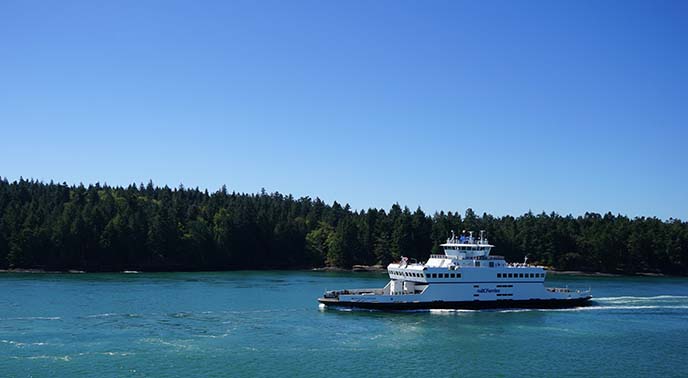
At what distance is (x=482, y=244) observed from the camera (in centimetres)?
7619

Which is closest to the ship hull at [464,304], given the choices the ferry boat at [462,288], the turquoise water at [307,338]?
the ferry boat at [462,288]

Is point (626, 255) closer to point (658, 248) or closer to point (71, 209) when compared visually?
point (658, 248)

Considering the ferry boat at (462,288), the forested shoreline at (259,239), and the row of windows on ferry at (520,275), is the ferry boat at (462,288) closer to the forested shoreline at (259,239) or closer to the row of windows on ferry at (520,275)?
the row of windows on ferry at (520,275)

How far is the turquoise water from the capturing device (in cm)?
4538

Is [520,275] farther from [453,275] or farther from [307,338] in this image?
[307,338]

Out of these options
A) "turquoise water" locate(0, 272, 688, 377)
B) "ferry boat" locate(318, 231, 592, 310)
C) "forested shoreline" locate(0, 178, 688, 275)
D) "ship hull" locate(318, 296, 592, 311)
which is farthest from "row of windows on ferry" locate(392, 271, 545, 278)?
"forested shoreline" locate(0, 178, 688, 275)

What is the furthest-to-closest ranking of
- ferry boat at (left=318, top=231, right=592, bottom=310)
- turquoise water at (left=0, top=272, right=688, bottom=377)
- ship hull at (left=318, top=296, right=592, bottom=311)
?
ferry boat at (left=318, top=231, right=592, bottom=310) → ship hull at (left=318, top=296, right=592, bottom=311) → turquoise water at (left=0, top=272, right=688, bottom=377)

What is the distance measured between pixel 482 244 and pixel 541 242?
77568 mm

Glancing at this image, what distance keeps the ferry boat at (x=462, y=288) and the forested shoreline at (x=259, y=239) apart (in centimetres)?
6809

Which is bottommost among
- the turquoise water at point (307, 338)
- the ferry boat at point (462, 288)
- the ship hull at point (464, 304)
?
the turquoise water at point (307, 338)

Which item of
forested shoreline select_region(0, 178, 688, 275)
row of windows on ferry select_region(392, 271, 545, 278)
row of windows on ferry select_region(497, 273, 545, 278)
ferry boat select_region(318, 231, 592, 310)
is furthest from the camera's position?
forested shoreline select_region(0, 178, 688, 275)

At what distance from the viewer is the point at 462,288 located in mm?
73000

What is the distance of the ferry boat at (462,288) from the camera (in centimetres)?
7131

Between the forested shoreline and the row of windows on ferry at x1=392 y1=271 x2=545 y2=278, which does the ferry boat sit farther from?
the forested shoreline
